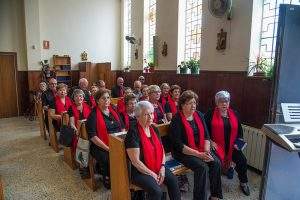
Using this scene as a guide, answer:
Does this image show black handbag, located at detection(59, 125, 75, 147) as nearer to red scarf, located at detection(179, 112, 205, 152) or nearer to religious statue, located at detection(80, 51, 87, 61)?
red scarf, located at detection(179, 112, 205, 152)

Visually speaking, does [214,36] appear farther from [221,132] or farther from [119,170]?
[119,170]

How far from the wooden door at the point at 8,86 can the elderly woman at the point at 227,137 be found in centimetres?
655

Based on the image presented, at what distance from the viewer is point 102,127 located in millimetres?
2805

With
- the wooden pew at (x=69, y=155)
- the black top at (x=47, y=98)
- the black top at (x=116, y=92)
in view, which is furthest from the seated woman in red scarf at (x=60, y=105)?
the black top at (x=116, y=92)

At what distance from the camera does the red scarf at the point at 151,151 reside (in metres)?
2.21

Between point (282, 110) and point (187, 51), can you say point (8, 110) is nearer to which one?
point (187, 51)

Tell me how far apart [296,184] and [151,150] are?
58.3 inches

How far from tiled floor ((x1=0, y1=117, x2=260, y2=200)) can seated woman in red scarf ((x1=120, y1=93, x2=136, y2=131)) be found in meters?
0.87

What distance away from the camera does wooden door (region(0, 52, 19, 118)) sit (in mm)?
7195

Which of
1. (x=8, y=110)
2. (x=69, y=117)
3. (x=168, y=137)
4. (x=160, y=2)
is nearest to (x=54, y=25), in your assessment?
(x=8, y=110)

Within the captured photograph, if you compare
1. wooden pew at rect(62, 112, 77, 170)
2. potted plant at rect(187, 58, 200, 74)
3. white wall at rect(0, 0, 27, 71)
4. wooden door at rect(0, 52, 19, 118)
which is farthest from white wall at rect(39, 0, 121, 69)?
wooden pew at rect(62, 112, 77, 170)

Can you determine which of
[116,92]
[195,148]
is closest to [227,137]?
[195,148]

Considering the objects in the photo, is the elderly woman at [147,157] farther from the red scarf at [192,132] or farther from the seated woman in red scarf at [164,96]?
the seated woman in red scarf at [164,96]

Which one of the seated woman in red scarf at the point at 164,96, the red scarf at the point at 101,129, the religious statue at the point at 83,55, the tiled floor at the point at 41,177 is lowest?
the tiled floor at the point at 41,177
